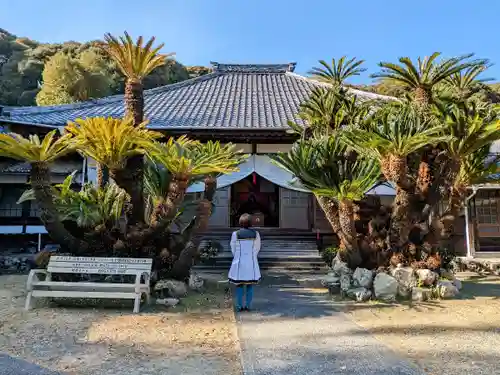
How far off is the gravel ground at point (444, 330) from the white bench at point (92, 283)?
3217 mm

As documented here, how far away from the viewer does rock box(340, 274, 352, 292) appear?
6.60 meters

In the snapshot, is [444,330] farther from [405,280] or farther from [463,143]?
[463,143]

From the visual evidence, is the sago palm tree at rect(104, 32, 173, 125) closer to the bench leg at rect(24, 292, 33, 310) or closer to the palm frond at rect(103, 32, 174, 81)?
the palm frond at rect(103, 32, 174, 81)

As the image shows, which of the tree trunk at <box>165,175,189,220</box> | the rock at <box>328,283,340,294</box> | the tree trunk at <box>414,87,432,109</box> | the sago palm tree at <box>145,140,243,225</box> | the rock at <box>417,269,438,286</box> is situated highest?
the tree trunk at <box>414,87,432,109</box>

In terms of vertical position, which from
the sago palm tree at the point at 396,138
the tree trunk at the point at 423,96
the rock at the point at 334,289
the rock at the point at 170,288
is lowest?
the rock at the point at 334,289

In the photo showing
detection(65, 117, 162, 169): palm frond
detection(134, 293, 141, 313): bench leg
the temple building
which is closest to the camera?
detection(65, 117, 162, 169): palm frond

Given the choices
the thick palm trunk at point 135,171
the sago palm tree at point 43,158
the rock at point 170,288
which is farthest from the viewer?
the rock at point 170,288

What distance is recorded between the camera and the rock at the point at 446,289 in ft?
21.1

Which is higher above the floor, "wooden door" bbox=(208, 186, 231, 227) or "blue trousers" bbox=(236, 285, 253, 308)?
"wooden door" bbox=(208, 186, 231, 227)

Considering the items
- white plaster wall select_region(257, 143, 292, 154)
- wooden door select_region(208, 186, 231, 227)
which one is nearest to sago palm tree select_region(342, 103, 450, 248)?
white plaster wall select_region(257, 143, 292, 154)

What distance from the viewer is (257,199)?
1493 centimetres

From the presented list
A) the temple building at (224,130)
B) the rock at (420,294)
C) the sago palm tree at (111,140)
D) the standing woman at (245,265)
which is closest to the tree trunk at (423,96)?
the temple building at (224,130)

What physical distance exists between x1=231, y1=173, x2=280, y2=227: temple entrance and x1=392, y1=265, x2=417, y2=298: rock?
305 inches

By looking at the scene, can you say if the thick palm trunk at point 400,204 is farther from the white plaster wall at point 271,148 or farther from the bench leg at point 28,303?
the bench leg at point 28,303
